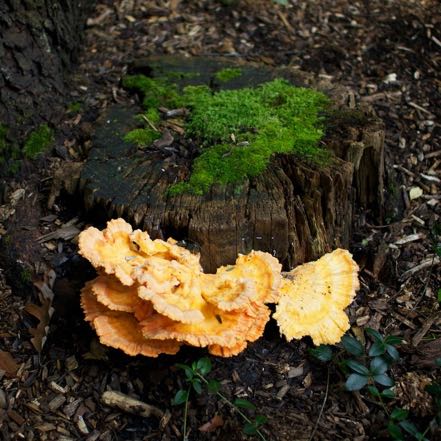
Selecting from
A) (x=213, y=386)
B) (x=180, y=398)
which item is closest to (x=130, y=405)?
(x=180, y=398)

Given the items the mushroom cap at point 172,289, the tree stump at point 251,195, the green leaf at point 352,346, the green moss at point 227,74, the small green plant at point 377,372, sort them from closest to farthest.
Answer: the mushroom cap at point 172,289
the small green plant at point 377,372
the green leaf at point 352,346
the tree stump at point 251,195
the green moss at point 227,74

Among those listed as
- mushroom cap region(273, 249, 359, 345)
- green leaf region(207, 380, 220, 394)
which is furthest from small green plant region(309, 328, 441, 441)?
green leaf region(207, 380, 220, 394)

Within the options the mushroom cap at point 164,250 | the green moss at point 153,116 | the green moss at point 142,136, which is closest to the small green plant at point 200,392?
the mushroom cap at point 164,250

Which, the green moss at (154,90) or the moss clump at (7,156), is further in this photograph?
the green moss at (154,90)

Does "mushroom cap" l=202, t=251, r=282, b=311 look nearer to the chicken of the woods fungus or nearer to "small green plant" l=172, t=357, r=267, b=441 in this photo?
the chicken of the woods fungus

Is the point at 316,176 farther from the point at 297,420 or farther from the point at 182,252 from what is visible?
the point at 297,420

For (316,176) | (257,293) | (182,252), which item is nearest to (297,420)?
(257,293)

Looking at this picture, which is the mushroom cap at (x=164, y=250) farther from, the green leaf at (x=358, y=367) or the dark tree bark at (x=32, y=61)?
the dark tree bark at (x=32, y=61)
